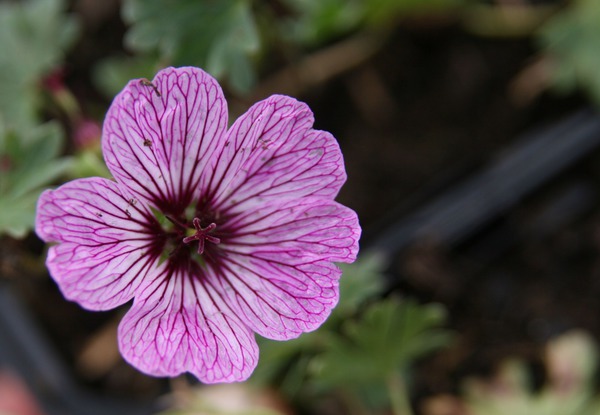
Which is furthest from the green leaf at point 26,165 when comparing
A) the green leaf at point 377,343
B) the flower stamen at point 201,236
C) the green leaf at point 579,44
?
the green leaf at point 579,44

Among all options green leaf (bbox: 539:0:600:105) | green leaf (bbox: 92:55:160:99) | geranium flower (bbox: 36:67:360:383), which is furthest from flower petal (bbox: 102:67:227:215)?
green leaf (bbox: 539:0:600:105)

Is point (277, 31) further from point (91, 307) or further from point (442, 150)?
point (91, 307)

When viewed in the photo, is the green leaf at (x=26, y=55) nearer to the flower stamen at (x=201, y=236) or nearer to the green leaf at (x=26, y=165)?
the green leaf at (x=26, y=165)

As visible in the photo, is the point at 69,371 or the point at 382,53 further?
the point at 382,53

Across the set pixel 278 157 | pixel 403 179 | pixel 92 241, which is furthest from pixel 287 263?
pixel 403 179

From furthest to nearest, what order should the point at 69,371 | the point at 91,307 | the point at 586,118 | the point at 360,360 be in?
1. the point at 586,118
2. the point at 69,371
3. the point at 360,360
4. the point at 91,307

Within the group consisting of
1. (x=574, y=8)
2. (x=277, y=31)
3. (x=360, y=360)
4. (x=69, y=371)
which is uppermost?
(x=574, y=8)

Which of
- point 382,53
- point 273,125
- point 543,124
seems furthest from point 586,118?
point 273,125

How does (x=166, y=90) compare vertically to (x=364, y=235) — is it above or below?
below
